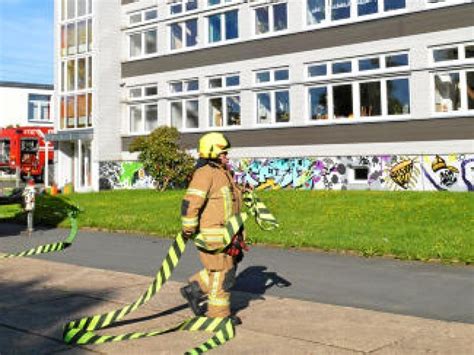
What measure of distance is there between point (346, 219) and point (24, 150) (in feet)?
97.4

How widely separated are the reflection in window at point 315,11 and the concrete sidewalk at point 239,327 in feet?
60.5

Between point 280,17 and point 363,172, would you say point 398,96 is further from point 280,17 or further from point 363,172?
point 280,17

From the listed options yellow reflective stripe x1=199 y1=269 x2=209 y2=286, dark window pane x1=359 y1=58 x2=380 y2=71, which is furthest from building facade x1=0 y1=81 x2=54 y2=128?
yellow reflective stripe x1=199 y1=269 x2=209 y2=286

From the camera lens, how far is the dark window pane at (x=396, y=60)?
2278 centimetres

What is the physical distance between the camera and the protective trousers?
637 cm

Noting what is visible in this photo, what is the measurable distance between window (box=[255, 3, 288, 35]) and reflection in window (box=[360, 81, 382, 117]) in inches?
187

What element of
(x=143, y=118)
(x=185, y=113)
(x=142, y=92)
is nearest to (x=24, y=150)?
(x=143, y=118)

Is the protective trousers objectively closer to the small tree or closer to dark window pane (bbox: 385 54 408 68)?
dark window pane (bbox: 385 54 408 68)

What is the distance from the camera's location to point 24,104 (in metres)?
60.9

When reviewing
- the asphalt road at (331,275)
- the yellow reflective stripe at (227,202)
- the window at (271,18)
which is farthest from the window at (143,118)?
the yellow reflective stripe at (227,202)

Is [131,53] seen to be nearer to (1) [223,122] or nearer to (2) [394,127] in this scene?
(1) [223,122]

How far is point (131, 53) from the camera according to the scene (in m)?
33.1

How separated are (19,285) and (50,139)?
1077 inches

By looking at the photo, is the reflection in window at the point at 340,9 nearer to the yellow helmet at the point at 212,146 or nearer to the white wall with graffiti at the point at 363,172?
the white wall with graffiti at the point at 363,172
